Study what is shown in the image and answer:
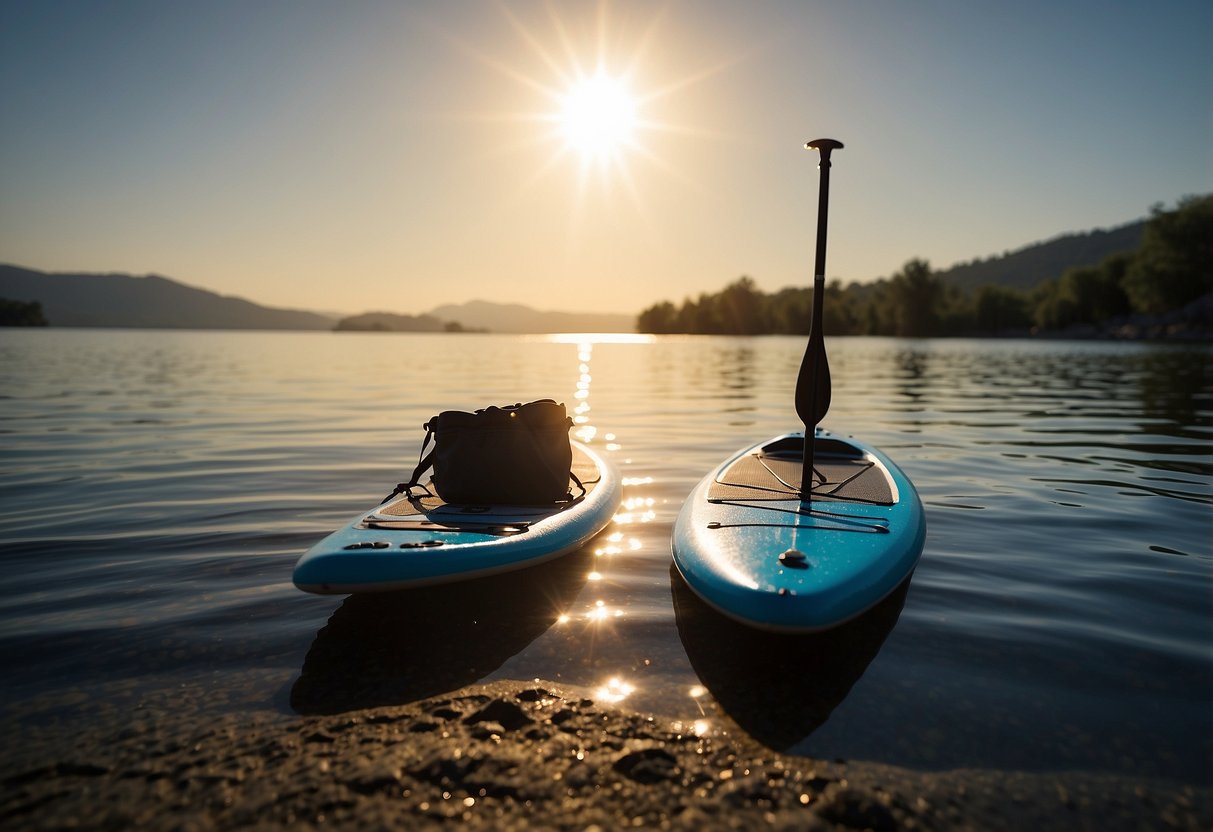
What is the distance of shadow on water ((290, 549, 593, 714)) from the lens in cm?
345

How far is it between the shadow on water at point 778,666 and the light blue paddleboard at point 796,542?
0.99ft

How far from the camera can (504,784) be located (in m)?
2.62

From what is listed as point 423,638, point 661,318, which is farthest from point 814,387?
point 661,318

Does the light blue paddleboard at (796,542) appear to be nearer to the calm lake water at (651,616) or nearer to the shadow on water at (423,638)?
the calm lake water at (651,616)

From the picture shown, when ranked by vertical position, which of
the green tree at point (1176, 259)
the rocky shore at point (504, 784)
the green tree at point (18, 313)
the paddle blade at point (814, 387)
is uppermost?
the green tree at point (1176, 259)

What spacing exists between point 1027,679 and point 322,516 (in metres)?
6.22

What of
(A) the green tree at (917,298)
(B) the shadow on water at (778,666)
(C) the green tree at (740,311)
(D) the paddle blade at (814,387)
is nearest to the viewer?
(B) the shadow on water at (778,666)

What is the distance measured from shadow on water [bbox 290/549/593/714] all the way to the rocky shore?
314 mm

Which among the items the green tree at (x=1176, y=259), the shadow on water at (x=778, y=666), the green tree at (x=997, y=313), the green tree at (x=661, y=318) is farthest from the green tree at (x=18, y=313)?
the green tree at (x=1176, y=259)

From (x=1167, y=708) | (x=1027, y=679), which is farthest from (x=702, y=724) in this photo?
(x=1167, y=708)

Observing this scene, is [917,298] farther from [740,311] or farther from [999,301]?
[740,311]

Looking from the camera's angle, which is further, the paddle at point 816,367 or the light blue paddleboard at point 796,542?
the paddle at point 816,367

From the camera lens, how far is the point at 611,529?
6715mm

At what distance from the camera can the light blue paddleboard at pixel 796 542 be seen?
11.5 ft
